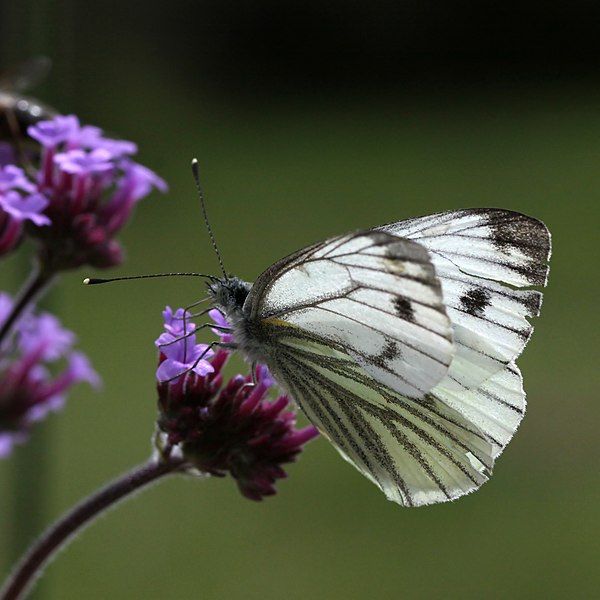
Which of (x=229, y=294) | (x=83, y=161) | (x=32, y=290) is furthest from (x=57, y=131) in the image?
(x=229, y=294)

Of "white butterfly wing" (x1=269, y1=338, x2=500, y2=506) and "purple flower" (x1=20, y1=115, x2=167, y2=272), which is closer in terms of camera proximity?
"white butterfly wing" (x1=269, y1=338, x2=500, y2=506)

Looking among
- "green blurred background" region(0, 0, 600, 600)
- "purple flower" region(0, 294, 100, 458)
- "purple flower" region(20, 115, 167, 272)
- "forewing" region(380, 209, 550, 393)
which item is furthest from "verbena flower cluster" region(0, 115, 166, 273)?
"forewing" region(380, 209, 550, 393)

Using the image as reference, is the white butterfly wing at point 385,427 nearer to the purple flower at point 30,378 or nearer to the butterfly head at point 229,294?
the butterfly head at point 229,294

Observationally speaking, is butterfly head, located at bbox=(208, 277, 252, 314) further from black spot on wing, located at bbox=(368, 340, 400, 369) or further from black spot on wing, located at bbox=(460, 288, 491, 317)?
black spot on wing, located at bbox=(460, 288, 491, 317)

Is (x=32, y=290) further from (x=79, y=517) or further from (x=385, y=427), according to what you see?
(x=385, y=427)

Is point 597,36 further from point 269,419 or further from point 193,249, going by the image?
point 269,419

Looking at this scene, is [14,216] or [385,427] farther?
[14,216]
